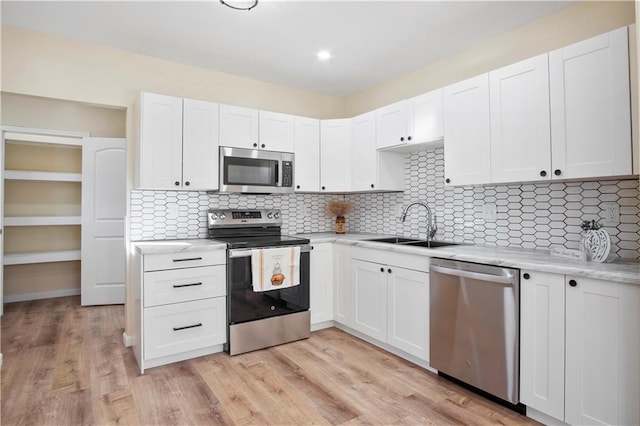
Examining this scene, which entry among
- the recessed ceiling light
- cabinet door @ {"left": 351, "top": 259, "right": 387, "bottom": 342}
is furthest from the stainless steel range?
the recessed ceiling light

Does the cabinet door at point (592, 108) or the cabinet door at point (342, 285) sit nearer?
the cabinet door at point (592, 108)

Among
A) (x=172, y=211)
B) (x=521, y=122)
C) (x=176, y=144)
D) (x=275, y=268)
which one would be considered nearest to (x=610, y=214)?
A: (x=521, y=122)

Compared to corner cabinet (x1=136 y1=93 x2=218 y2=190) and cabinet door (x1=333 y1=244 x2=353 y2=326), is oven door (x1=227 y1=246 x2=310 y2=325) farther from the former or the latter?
corner cabinet (x1=136 y1=93 x2=218 y2=190)

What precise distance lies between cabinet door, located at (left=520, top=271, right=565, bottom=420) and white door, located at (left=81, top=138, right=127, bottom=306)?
4473mm

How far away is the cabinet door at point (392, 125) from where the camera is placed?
3.16 m

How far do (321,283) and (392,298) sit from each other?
812 mm

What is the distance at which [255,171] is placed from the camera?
3.39 metres

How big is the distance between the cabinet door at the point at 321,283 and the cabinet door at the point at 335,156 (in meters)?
0.70

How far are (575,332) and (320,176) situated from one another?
2.57 metres

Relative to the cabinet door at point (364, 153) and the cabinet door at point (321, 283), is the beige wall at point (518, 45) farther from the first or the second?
the cabinet door at point (321, 283)

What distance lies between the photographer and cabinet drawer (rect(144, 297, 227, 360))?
263 cm

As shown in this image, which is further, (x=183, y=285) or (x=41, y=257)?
(x=41, y=257)

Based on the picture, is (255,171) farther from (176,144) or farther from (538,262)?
(538,262)

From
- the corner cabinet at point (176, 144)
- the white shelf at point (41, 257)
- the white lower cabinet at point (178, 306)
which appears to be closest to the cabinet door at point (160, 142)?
the corner cabinet at point (176, 144)
